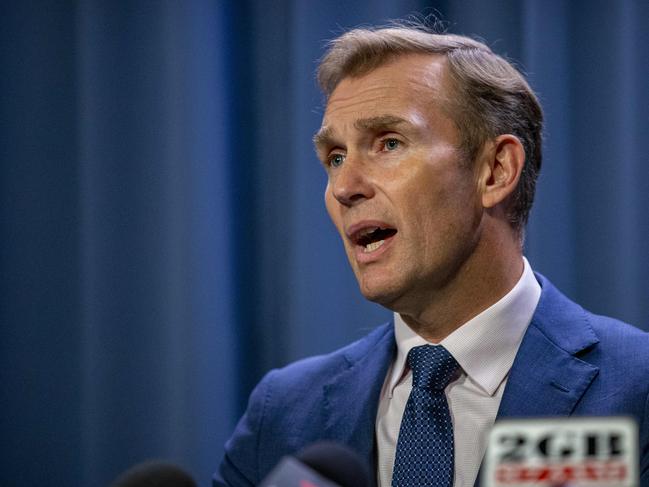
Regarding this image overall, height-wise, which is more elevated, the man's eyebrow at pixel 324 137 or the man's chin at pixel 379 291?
the man's eyebrow at pixel 324 137

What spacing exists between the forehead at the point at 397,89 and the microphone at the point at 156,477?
0.83 metres

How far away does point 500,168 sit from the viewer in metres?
1.52

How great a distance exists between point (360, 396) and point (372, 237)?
28 cm

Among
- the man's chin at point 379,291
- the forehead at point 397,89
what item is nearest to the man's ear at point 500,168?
the forehead at point 397,89

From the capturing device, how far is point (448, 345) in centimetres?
143

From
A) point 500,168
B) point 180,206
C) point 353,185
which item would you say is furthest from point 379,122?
point 180,206

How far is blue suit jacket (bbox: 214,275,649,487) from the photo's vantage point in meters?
1.33

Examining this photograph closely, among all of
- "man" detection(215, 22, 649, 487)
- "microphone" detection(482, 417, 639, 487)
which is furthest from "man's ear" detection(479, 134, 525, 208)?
"microphone" detection(482, 417, 639, 487)

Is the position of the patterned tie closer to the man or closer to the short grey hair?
the man

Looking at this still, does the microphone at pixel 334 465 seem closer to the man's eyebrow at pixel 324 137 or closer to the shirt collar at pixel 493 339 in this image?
the shirt collar at pixel 493 339

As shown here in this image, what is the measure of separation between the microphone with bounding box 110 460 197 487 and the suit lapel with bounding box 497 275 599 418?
705 millimetres

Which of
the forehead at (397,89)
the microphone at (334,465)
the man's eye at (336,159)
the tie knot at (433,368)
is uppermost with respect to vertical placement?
the forehead at (397,89)

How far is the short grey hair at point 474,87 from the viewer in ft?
4.90

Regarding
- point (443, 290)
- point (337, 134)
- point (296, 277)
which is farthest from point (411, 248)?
point (296, 277)
